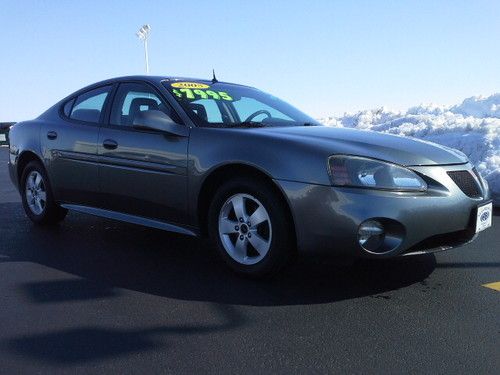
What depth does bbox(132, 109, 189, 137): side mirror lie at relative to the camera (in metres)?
4.02

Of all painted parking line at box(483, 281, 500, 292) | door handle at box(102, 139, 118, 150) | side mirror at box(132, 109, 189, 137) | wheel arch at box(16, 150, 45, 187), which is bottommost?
painted parking line at box(483, 281, 500, 292)

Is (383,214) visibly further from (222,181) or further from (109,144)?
(109,144)

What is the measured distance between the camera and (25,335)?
286 centimetres

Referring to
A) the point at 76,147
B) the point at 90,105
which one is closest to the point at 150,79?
the point at 90,105

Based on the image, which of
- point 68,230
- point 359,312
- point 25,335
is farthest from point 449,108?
point 25,335

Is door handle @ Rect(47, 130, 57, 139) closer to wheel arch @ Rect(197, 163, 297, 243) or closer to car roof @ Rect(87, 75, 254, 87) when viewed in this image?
car roof @ Rect(87, 75, 254, 87)

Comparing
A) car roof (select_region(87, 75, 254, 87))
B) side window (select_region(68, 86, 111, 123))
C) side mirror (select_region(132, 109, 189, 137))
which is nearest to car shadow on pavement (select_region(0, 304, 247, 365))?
side mirror (select_region(132, 109, 189, 137))

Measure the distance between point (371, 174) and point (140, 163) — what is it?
1.78 metres

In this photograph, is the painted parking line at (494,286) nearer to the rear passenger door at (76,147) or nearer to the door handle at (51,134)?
the rear passenger door at (76,147)

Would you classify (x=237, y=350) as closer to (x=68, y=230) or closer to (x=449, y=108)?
(x=68, y=230)

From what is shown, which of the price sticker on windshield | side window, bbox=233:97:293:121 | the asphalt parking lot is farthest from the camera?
side window, bbox=233:97:293:121

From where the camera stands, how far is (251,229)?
12.2 feet

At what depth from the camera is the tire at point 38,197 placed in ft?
17.8

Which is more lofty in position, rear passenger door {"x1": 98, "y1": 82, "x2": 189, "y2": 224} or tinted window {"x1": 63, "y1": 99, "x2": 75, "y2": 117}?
tinted window {"x1": 63, "y1": 99, "x2": 75, "y2": 117}
